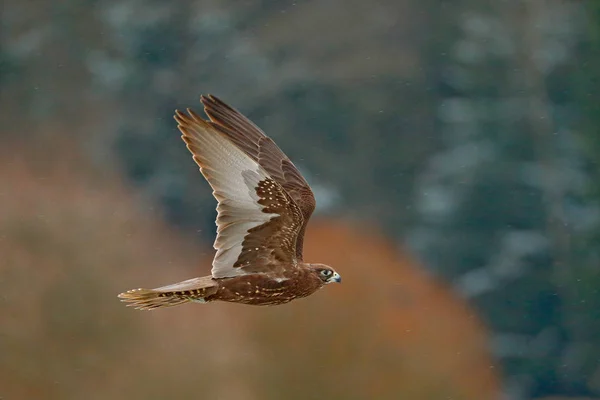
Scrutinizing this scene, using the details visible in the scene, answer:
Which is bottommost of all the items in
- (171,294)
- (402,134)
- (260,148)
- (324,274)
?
(171,294)

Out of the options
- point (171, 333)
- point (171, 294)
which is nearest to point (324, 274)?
point (171, 294)

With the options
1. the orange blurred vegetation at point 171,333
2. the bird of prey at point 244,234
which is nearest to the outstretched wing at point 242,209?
the bird of prey at point 244,234

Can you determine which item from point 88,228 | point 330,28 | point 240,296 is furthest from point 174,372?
point 330,28

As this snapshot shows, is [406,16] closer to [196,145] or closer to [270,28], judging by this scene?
[270,28]

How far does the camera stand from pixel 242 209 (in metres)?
2.91

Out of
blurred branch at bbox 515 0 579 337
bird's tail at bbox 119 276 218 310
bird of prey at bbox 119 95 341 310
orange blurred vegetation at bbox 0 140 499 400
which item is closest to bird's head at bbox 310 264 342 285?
bird of prey at bbox 119 95 341 310

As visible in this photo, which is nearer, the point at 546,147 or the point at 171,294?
the point at 171,294

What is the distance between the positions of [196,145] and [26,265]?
4561 mm

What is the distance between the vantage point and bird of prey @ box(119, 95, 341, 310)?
2889mm

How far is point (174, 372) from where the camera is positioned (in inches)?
264

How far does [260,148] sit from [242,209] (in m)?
0.51

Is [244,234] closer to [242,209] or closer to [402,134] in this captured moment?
[242,209]

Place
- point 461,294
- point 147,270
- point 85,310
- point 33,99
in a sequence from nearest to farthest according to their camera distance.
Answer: point 85,310
point 147,270
point 461,294
point 33,99

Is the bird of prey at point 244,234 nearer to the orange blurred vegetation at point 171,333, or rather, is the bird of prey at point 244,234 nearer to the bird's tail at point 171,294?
the bird's tail at point 171,294
